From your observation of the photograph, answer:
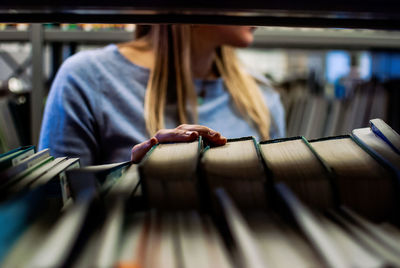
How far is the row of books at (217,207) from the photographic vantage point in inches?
8.3

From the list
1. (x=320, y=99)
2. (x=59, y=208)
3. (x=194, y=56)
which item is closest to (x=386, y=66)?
(x=320, y=99)

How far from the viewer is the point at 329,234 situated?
0.79 feet

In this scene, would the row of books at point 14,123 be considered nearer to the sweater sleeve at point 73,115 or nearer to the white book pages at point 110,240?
the sweater sleeve at point 73,115

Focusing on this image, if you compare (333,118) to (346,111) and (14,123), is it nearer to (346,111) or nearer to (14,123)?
(346,111)

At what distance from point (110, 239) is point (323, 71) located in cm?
315

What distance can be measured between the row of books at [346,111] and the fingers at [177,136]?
1.00 meters

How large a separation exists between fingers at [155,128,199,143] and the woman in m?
0.49

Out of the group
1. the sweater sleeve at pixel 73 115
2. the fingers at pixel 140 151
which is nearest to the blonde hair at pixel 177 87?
the sweater sleeve at pixel 73 115

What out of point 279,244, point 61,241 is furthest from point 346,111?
point 61,241

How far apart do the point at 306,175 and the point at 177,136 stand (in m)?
0.16

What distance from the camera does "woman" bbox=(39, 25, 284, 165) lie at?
0.88 meters

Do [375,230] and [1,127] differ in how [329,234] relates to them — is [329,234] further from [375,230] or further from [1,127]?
[1,127]

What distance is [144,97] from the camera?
97cm

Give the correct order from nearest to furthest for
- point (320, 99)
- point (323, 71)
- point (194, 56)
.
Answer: point (194, 56) → point (320, 99) → point (323, 71)
